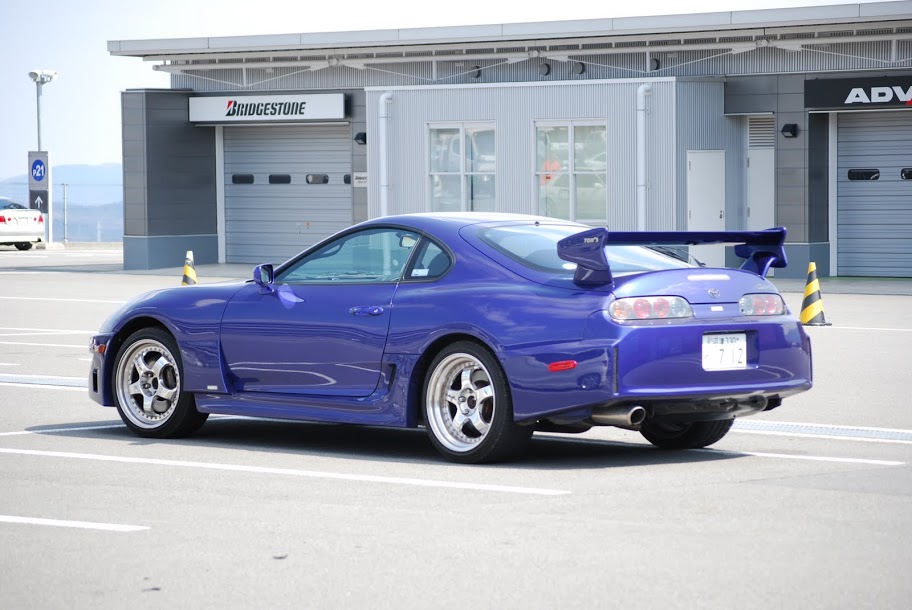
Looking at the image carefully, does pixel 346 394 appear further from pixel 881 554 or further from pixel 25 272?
pixel 25 272

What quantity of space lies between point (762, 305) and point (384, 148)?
23.7m

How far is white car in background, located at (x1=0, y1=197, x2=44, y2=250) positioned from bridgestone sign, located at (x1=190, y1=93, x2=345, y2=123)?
412 inches

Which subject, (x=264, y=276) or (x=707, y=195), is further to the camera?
(x=707, y=195)

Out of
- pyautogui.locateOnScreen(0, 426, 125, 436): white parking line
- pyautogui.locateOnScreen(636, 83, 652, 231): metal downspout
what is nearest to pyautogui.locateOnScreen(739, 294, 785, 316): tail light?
pyautogui.locateOnScreen(0, 426, 125, 436): white parking line

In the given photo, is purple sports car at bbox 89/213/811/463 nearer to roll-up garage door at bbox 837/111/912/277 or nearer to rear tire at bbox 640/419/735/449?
rear tire at bbox 640/419/735/449

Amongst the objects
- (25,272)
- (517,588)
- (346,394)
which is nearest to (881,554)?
(517,588)

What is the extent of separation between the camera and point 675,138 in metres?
29.0

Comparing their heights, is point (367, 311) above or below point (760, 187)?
below

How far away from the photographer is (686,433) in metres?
9.29

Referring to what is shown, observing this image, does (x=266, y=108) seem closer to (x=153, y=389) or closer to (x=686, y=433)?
(x=153, y=389)

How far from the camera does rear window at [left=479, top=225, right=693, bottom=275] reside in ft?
28.4

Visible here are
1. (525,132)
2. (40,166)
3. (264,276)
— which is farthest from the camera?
(40,166)

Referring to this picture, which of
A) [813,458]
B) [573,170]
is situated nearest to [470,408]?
[813,458]

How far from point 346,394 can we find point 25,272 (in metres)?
25.6
